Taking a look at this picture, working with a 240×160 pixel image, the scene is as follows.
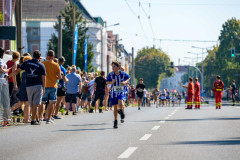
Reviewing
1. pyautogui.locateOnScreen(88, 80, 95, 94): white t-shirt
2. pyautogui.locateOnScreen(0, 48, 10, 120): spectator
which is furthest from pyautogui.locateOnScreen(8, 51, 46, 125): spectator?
pyautogui.locateOnScreen(88, 80, 95, 94): white t-shirt

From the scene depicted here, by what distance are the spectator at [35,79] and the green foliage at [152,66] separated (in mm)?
95162

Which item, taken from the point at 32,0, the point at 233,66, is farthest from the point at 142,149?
the point at 32,0

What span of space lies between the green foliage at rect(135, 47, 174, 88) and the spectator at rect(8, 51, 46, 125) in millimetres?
95162

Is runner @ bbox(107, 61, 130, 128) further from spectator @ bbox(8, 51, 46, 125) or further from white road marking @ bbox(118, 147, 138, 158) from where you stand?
white road marking @ bbox(118, 147, 138, 158)

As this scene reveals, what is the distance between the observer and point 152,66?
109 metres

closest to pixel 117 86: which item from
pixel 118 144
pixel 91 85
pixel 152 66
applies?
pixel 118 144

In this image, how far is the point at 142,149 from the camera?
9211 millimetres

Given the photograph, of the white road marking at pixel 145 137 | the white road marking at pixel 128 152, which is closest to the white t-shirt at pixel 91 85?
the white road marking at pixel 145 137

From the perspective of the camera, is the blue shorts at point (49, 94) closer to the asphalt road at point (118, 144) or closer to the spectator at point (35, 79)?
the spectator at point (35, 79)

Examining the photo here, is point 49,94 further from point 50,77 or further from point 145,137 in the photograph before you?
point 145,137

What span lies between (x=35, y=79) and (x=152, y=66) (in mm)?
95412

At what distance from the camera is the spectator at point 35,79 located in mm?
14258

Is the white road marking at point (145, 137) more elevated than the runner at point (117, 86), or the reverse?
the runner at point (117, 86)

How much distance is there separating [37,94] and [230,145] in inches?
254
